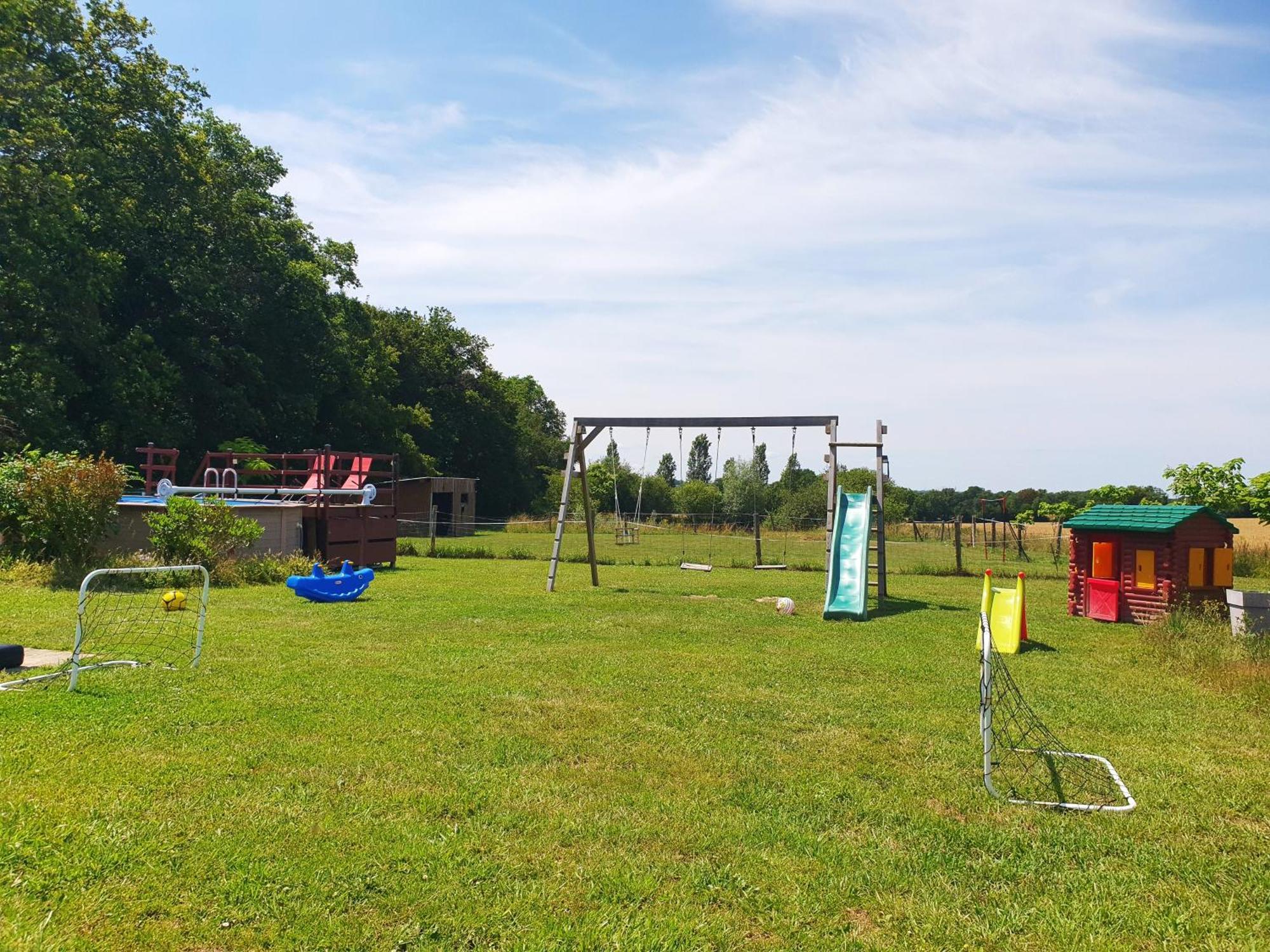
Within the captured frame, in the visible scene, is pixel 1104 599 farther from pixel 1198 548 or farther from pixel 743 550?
pixel 743 550

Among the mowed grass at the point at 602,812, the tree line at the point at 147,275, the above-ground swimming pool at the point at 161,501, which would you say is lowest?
the mowed grass at the point at 602,812

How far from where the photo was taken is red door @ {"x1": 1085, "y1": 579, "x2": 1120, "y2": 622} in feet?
47.0

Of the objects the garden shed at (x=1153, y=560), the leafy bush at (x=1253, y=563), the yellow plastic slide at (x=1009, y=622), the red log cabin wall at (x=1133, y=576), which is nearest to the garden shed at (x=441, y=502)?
the leafy bush at (x=1253, y=563)

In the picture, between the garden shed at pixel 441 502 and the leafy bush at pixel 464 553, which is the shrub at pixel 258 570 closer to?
the leafy bush at pixel 464 553

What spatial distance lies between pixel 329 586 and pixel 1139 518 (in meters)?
12.7

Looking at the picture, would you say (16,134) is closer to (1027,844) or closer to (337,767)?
(337,767)

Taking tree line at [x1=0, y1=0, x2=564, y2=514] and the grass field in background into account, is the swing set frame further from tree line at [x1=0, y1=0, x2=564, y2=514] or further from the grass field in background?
tree line at [x1=0, y1=0, x2=564, y2=514]

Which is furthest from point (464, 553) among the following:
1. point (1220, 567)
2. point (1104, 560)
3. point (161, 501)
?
point (1220, 567)

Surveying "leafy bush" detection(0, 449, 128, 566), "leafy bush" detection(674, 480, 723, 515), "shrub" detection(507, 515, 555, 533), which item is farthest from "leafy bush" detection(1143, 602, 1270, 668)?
"shrub" detection(507, 515, 555, 533)

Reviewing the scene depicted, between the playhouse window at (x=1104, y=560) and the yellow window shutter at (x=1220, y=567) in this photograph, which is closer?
the yellow window shutter at (x=1220, y=567)

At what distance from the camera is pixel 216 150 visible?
36312 millimetres

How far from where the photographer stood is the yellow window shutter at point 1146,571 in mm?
14000

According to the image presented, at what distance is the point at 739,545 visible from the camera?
34656 mm

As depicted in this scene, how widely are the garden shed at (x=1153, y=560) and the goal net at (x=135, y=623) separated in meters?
12.9
